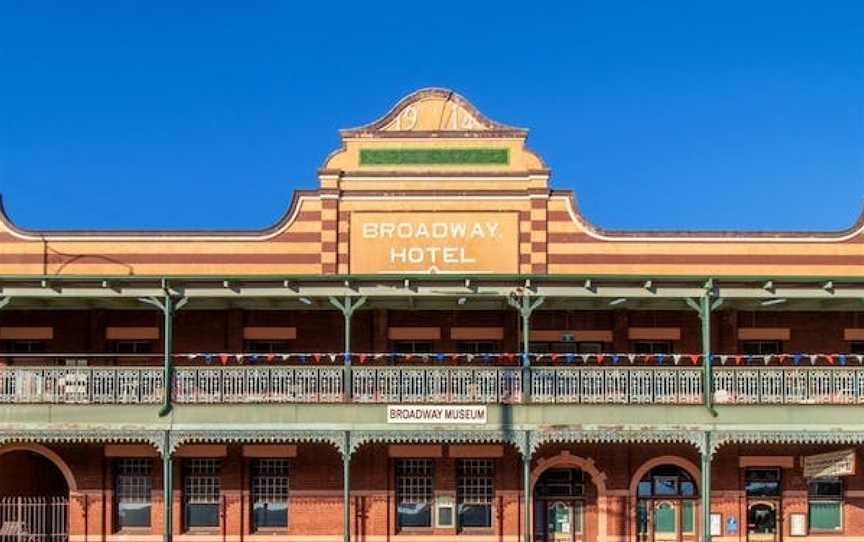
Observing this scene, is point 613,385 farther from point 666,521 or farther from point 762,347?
point 762,347

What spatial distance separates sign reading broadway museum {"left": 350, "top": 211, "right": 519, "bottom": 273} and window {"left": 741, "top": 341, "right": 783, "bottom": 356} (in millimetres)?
5915

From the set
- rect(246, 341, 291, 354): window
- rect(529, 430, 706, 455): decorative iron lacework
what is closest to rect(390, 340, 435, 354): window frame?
rect(246, 341, 291, 354): window

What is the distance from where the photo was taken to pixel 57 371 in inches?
906

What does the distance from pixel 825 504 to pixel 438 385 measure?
399 inches

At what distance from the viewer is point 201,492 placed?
25.8 metres

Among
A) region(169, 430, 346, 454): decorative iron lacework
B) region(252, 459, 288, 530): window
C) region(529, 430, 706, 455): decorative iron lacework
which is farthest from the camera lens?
region(252, 459, 288, 530): window

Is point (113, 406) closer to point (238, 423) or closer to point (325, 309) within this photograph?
point (238, 423)

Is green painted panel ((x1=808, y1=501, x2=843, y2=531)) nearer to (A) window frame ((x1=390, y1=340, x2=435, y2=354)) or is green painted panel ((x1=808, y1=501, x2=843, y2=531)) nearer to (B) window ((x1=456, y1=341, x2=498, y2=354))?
(B) window ((x1=456, y1=341, x2=498, y2=354))

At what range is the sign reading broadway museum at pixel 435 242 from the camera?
1045 inches

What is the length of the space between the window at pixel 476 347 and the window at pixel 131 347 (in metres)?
7.53

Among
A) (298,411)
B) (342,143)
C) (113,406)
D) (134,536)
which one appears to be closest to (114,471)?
(134,536)

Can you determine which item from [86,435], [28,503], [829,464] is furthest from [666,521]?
[28,503]

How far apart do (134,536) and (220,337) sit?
5073mm

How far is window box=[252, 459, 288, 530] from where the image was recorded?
2569 centimetres
